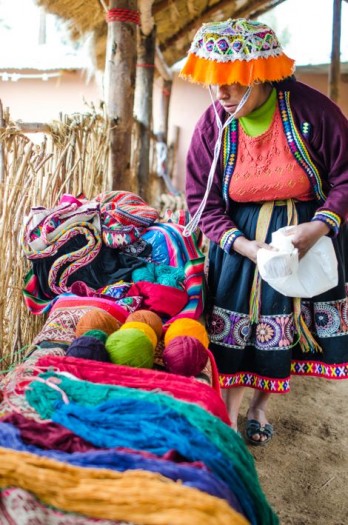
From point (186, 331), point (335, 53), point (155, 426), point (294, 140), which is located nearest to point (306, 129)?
point (294, 140)

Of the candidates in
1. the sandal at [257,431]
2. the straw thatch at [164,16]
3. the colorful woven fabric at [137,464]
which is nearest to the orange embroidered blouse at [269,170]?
the sandal at [257,431]

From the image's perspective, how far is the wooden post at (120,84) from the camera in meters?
3.35

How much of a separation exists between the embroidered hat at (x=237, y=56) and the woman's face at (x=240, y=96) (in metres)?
0.06

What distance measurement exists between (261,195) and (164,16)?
4373 millimetres

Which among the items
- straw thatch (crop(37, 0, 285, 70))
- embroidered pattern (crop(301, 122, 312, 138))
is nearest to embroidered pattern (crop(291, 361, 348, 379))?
embroidered pattern (crop(301, 122, 312, 138))

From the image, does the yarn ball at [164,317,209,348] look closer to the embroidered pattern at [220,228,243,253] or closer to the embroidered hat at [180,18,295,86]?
the embroidered pattern at [220,228,243,253]

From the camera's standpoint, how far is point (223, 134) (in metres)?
1.96

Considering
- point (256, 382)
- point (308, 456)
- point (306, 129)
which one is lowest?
point (308, 456)

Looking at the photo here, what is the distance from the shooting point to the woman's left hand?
1.80m

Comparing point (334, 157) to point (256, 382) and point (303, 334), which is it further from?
point (256, 382)

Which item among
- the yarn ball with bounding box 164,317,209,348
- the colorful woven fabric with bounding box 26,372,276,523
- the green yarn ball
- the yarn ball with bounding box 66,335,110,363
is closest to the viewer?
the colorful woven fabric with bounding box 26,372,276,523

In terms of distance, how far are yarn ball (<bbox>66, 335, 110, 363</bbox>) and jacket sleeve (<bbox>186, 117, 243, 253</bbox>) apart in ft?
2.45

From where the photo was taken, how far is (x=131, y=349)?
54.2 inches

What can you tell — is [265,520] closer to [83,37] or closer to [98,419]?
[98,419]
